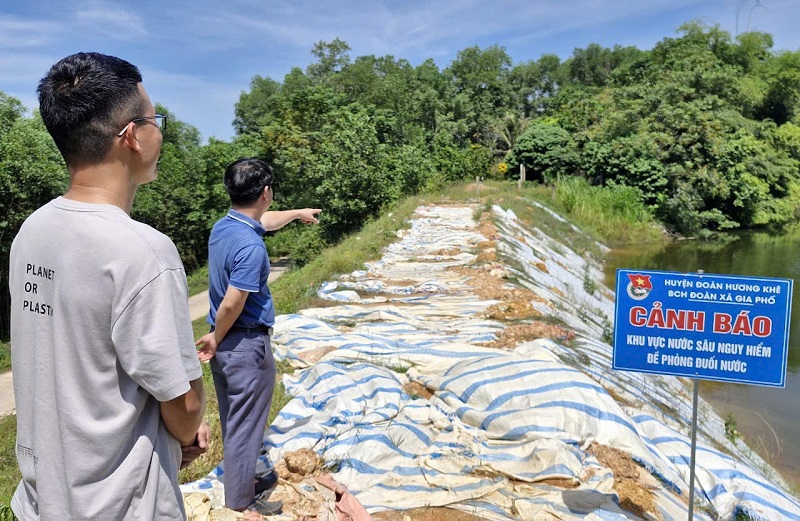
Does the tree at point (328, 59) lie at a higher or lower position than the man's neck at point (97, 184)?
higher

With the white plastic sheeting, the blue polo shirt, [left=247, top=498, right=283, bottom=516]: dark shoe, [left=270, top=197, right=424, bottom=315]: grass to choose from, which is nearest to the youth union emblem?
the white plastic sheeting

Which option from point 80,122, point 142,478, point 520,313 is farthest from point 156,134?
point 520,313

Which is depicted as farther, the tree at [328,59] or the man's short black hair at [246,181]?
the tree at [328,59]

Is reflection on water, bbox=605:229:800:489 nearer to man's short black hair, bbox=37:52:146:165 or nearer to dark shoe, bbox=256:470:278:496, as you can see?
dark shoe, bbox=256:470:278:496

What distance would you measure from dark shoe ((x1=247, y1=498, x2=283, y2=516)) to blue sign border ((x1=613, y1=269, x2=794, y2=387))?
5.63ft

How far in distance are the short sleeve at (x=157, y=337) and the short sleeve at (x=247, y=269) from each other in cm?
123

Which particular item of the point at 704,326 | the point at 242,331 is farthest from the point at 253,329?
the point at 704,326

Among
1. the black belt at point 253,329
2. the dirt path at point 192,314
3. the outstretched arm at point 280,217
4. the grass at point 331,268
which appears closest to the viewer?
the black belt at point 253,329

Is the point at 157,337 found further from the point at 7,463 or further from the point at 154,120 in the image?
the point at 7,463

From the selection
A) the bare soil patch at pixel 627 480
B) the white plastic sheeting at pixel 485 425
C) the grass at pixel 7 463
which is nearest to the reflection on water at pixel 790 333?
the white plastic sheeting at pixel 485 425

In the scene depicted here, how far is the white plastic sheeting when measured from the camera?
9.93ft

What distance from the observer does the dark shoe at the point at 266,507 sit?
2.71m

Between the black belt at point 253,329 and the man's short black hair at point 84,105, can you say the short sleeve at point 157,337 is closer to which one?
the man's short black hair at point 84,105

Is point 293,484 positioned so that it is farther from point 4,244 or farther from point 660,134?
point 660,134
